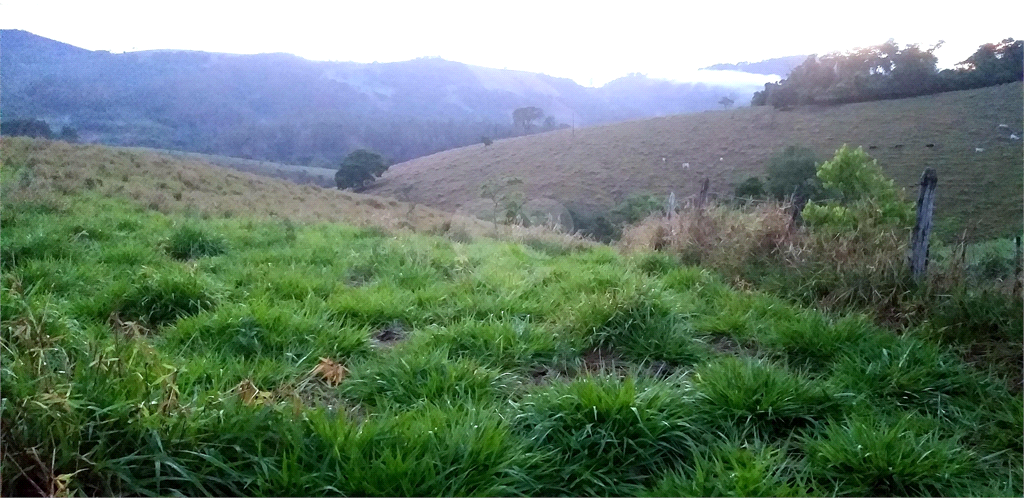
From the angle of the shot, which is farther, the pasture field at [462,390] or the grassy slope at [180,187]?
the grassy slope at [180,187]

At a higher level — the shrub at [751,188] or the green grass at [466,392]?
the green grass at [466,392]

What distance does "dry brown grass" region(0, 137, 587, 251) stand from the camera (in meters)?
8.12

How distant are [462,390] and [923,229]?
360cm

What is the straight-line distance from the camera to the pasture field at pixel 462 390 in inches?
67.2

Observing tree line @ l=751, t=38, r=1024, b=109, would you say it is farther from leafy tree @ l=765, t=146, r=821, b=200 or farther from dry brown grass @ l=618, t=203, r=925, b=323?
dry brown grass @ l=618, t=203, r=925, b=323

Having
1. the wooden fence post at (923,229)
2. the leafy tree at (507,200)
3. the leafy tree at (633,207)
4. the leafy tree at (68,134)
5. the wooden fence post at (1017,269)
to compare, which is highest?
the leafy tree at (68,134)

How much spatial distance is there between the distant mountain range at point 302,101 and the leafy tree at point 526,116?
Answer: 0.34 m

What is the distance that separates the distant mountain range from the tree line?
176cm

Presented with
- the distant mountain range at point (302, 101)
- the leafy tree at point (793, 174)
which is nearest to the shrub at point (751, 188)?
the leafy tree at point (793, 174)

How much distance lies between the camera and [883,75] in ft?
44.8

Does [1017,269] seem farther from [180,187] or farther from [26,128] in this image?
[26,128]

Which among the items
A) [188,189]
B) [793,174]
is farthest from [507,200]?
[188,189]

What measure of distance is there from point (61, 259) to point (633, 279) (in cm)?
407

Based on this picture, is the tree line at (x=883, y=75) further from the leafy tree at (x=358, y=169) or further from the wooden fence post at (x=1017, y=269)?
the leafy tree at (x=358, y=169)
